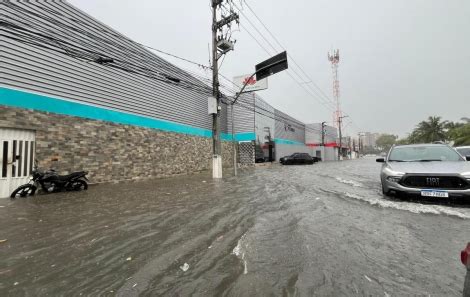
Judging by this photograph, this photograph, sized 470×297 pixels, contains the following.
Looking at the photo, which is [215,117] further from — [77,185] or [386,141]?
[386,141]

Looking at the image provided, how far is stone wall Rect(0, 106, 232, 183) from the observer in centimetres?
844

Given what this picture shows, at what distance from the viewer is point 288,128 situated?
36.4 metres

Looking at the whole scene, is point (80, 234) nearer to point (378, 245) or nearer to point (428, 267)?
point (378, 245)

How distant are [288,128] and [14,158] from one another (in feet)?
106

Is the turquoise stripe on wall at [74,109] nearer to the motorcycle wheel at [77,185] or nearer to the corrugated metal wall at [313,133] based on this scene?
the motorcycle wheel at [77,185]

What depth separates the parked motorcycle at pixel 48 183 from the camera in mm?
7586

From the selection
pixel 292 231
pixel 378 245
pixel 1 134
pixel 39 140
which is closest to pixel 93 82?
pixel 39 140

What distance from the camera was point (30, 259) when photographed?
284 centimetres

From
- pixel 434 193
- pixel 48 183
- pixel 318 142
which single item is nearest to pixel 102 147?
pixel 48 183

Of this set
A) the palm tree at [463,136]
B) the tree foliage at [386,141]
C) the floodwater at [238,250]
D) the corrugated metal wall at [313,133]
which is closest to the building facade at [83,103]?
the floodwater at [238,250]

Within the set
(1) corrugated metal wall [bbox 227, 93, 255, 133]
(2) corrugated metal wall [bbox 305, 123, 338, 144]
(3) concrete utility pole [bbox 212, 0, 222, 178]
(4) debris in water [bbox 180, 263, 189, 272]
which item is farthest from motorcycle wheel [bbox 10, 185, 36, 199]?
(2) corrugated metal wall [bbox 305, 123, 338, 144]

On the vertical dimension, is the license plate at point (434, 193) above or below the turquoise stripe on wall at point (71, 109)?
below

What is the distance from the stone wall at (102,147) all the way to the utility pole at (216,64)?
3.17 metres

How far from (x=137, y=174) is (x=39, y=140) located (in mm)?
4539
